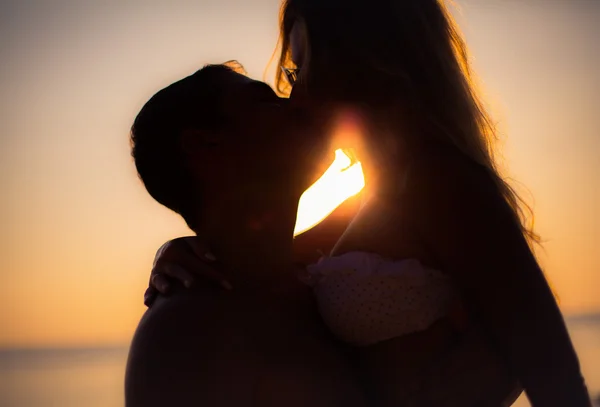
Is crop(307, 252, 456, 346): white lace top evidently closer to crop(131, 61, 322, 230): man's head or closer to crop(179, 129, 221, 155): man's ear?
crop(131, 61, 322, 230): man's head

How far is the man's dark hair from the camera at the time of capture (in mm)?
2502

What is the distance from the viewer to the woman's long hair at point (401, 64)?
7.91 feet

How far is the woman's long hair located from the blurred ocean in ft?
27.0

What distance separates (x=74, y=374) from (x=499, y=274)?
22.3 metres

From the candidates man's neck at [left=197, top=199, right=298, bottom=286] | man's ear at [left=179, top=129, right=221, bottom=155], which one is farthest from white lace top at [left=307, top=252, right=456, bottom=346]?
man's ear at [left=179, top=129, right=221, bottom=155]

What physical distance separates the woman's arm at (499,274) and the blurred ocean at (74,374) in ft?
27.6

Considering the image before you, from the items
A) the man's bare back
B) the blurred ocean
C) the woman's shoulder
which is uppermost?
the woman's shoulder

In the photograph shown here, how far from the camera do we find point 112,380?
20.0m

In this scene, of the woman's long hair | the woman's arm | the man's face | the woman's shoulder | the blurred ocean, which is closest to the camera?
the woman's arm

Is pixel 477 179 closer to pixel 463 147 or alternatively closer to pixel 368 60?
pixel 463 147

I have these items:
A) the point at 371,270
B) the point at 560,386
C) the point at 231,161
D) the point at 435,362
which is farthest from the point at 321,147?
the point at 560,386

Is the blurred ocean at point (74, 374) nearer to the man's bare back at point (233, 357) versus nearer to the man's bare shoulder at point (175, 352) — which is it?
the man's bare back at point (233, 357)

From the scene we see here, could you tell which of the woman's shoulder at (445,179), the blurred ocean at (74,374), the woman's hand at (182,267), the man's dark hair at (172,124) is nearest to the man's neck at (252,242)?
the woman's hand at (182,267)

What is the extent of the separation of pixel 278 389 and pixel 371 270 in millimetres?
535
